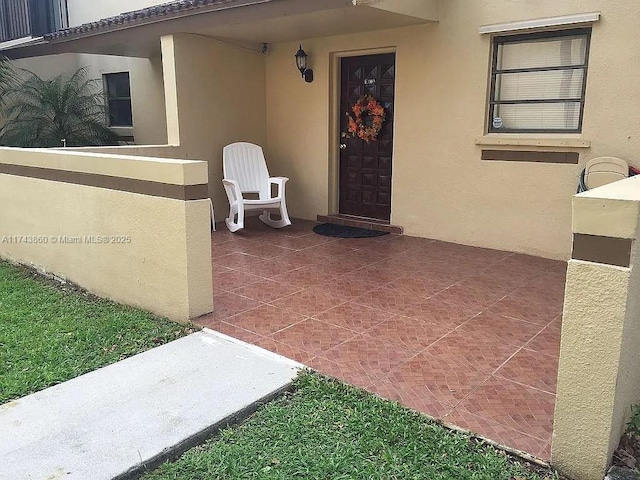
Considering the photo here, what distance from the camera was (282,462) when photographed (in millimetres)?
2451

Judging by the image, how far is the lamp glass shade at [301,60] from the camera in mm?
7478

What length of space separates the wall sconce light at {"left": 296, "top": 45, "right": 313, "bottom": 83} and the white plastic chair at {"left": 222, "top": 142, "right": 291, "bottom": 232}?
3.89 ft

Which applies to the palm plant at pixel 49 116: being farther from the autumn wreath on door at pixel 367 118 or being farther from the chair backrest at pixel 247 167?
the autumn wreath on door at pixel 367 118

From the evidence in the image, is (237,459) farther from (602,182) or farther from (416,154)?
(416,154)

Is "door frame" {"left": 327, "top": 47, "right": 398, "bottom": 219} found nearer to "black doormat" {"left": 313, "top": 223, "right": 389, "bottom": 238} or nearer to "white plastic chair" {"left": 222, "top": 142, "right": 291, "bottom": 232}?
"black doormat" {"left": 313, "top": 223, "right": 389, "bottom": 238}

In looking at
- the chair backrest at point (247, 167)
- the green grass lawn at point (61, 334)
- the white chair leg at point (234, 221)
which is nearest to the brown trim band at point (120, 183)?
the green grass lawn at point (61, 334)

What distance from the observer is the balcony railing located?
10.9 meters

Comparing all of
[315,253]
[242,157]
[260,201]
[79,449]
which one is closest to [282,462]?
[79,449]

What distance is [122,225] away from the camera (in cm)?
443

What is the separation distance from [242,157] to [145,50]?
2.76m

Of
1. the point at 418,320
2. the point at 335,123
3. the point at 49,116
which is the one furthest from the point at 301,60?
the point at 49,116

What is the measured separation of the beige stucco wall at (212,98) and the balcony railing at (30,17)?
5408 millimetres

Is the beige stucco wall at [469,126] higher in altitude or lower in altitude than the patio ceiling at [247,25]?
lower

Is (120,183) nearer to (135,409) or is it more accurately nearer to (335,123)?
(135,409)
